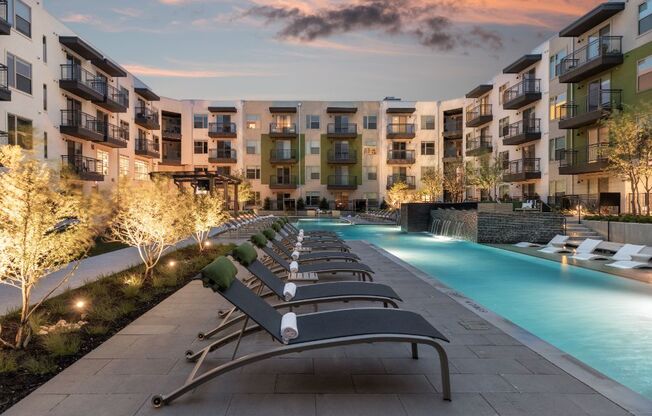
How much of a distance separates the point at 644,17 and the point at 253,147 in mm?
35431

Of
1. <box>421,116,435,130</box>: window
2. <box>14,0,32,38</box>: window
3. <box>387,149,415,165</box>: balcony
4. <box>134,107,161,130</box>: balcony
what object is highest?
<box>14,0,32,38</box>: window

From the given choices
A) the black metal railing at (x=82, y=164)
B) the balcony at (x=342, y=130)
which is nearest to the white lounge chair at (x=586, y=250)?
the black metal railing at (x=82, y=164)

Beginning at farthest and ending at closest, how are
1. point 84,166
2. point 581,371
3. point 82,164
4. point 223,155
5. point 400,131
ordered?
1. point 223,155
2. point 400,131
3. point 84,166
4. point 82,164
5. point 581,371

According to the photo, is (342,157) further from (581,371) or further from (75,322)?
(581,371)

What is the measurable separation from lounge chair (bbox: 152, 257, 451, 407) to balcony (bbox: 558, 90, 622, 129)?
2244cm

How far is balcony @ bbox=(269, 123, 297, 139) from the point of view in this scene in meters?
47.2

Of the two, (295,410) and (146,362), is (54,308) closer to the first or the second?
(146,362)

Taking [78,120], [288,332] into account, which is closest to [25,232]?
[288,332]

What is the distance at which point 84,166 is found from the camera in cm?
2714

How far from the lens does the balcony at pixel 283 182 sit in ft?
155

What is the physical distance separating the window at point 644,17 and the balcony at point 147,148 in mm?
34362

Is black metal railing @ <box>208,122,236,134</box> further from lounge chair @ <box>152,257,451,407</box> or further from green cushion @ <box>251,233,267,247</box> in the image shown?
lounge chair @ <box>152,257,451,407</box>

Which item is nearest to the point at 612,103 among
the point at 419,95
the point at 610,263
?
the point at 610,263

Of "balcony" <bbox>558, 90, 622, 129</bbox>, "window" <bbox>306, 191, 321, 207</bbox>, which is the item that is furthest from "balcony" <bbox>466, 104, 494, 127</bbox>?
"window" <bbox>306, 191, 321, 207</bbox>
